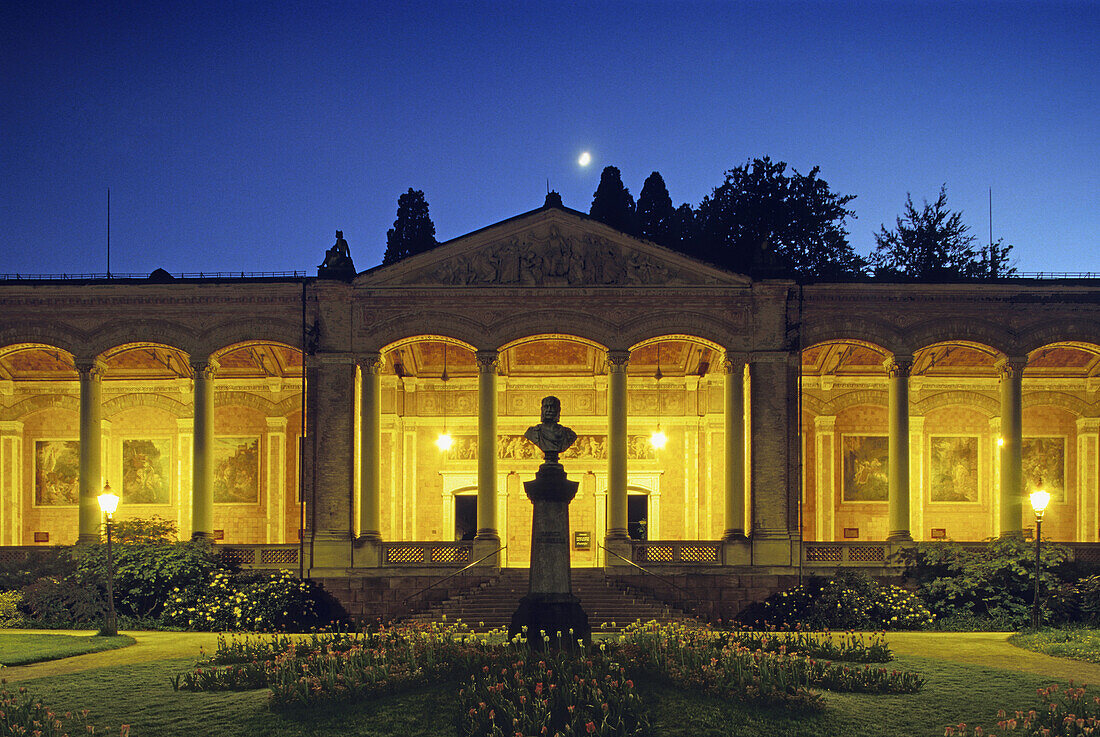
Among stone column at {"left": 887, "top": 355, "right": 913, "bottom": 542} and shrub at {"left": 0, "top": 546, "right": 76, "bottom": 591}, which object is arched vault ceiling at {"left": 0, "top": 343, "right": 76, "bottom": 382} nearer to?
shrub at {"left": 0, "top": 546, "right": 76, "bottom": 591}

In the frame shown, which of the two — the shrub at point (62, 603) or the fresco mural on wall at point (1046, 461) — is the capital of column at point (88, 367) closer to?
the shrub at point (62, 603)

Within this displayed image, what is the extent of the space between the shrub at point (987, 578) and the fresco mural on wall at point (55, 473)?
28676 mm

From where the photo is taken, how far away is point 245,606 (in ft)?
90.7

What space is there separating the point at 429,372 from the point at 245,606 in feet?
41.5

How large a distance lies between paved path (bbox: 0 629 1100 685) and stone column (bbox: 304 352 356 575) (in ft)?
17.5

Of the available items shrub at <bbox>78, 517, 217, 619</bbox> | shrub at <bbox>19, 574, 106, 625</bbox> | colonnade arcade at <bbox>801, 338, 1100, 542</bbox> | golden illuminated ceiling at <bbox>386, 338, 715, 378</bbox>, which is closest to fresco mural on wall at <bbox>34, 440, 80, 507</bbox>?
shrub at <bbox>78, 517, 217, 619</bbox>

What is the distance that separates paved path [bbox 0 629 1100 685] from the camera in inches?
748

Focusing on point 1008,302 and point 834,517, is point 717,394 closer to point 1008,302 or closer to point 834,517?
point 834,517

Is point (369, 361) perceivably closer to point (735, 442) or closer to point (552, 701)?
point (735, 442)

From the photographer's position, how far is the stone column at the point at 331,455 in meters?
31.0

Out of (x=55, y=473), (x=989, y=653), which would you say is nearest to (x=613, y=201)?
(x=55, y=473)

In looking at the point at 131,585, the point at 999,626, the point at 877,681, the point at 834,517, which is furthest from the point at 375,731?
the point at 834,517

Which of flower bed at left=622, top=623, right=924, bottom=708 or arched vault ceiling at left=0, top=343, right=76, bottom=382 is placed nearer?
flower bed at left=622, top=623, right=924, bottom=708

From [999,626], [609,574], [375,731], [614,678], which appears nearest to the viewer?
[375,731]
